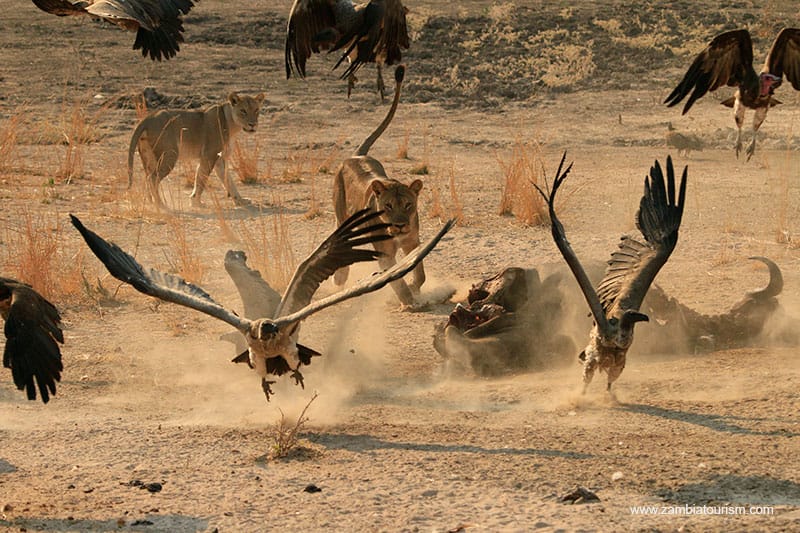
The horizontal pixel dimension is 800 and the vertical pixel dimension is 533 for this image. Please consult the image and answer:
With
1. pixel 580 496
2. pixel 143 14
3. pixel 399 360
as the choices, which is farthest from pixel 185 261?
pixel 580 496

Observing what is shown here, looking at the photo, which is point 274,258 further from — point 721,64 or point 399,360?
point 721,64

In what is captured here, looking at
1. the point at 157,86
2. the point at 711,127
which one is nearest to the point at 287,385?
the point at 711,127

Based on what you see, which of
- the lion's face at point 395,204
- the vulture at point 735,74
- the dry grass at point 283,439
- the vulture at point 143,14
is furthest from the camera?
the lion's face at point 395,204

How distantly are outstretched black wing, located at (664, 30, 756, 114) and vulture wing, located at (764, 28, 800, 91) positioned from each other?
Result: 48cm

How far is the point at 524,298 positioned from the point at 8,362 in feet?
12.7

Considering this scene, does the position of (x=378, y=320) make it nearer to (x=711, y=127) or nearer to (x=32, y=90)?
(x=711, y=127)

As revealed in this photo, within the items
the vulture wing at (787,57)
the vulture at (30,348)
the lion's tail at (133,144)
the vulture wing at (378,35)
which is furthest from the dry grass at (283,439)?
the lion's tail at (133,144)

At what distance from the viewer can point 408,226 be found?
32.1 feet

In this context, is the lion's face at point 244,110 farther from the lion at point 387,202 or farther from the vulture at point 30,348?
the vulture at point 30,348

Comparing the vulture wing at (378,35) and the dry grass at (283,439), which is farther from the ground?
the vulture wing at (378,35)

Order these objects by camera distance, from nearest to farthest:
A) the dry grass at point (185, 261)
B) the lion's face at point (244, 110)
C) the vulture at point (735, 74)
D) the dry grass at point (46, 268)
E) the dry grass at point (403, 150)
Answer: the vulture at point (735, 74)
the dry grass at point (46, 268)
the dry grass at point (185, 261)
the lion's face at point (244, 110)
the dry grass at point (403, 150)

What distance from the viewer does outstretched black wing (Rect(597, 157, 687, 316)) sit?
7.71m

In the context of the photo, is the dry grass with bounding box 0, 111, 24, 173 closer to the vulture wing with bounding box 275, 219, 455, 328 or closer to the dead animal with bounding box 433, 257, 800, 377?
the dead animal with bounding box 433, 257, 800, 377

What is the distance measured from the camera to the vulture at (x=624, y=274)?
7.32 metres
